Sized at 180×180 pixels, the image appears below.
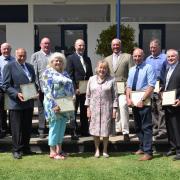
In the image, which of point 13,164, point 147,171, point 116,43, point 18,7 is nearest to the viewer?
point 147,171

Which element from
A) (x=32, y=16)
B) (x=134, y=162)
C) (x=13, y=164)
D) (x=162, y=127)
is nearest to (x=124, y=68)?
(x=162, y=127)

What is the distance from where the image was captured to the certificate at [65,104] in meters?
7.45

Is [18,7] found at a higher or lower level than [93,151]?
higher

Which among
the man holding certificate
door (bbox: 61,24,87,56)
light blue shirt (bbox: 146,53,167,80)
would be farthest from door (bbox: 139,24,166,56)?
the man holding certificate

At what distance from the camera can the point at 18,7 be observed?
14555 millimetres

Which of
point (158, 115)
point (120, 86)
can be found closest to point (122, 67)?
point (120, 86)

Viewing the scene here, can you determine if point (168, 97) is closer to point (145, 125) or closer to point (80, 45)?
point (145, 125)

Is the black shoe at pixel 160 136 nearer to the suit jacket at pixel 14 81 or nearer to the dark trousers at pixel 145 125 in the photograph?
the dark trousers at pixel 145 125

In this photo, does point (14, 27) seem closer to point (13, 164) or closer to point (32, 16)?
point (32, 16)

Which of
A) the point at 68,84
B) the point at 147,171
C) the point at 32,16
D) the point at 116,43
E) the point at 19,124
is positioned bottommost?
the point at 147,171

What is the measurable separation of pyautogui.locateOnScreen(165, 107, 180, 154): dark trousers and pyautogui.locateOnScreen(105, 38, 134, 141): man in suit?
0.89m

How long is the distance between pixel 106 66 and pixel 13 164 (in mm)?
2126

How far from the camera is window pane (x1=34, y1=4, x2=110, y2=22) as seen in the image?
14547 mm

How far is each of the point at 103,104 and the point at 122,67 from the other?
0.96 m
